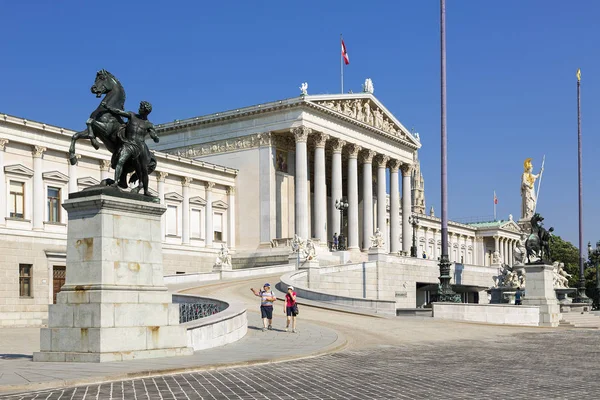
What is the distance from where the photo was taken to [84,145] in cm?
6047

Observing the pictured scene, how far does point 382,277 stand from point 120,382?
49097 millimetres

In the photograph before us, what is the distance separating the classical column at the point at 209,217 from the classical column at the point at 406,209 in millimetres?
24041

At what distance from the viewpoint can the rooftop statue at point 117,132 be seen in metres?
17.5

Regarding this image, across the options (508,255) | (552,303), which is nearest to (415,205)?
(508,255)

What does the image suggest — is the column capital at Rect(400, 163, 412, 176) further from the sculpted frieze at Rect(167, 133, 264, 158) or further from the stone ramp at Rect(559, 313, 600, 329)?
the stone ramp at Rect(559, 313, 600, 329)

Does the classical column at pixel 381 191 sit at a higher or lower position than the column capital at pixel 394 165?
lower

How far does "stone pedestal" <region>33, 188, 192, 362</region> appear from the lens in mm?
16156

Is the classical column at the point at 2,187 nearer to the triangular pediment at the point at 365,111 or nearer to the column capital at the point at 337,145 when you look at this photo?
the triangular pediment at the point at 365,111

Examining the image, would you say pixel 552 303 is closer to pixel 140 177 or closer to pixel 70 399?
pixel 140 177

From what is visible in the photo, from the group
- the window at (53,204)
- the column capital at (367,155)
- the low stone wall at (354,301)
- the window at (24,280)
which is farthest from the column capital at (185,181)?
the low stone wall at (354,301)

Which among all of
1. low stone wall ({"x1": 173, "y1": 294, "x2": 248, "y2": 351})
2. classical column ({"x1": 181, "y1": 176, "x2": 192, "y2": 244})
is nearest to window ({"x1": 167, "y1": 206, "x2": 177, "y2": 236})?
classical column ({"x1": 181, "y1": 176, "x2": 192, "y2": 244})

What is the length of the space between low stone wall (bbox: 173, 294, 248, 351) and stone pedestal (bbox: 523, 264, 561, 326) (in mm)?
17941

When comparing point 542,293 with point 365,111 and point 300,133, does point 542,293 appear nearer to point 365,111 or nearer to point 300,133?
point 300,133

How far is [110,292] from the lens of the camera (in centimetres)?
1638
